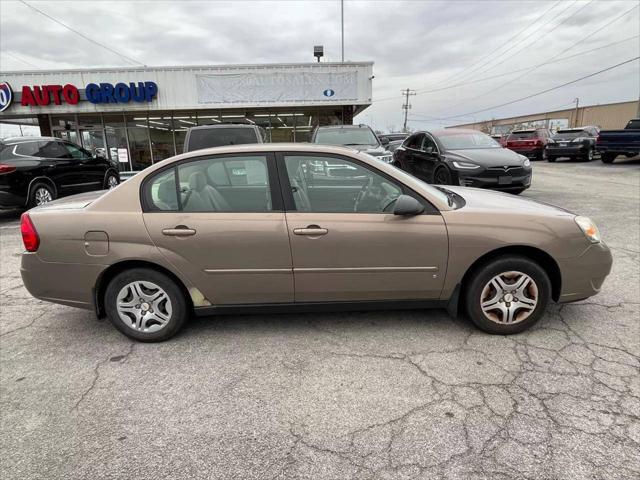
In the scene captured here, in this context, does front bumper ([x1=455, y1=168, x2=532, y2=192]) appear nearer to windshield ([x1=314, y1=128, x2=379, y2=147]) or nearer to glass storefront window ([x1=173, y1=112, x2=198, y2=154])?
windshield ([x1=314, y1=128, x2=379, y2=147])

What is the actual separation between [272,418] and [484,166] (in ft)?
23.8

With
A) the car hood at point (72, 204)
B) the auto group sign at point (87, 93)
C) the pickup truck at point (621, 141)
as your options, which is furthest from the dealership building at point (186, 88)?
the car hood at point (72, 204)

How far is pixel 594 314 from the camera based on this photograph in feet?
12.2

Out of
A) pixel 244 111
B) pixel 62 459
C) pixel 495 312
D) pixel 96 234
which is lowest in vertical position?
pixel 62 459

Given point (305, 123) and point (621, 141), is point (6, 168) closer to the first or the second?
point (305, 123)

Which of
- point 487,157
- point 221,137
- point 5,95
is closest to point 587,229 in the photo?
point 487,157

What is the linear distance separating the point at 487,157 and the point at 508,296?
5977 millimetres

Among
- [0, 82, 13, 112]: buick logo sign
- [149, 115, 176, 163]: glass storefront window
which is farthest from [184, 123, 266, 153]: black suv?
[0, 82, 13, 112]: buick logo sign

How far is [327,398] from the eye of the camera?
2.64 m

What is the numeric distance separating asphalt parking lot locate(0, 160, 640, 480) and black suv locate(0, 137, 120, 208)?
569 cm

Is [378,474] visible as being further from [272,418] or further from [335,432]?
[272,418]

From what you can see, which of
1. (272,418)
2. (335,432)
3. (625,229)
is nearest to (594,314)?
(335,432)

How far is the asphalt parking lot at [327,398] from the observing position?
2.13m

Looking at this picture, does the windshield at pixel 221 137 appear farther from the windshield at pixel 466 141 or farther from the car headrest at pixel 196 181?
the car headrest at pixel 196 181
